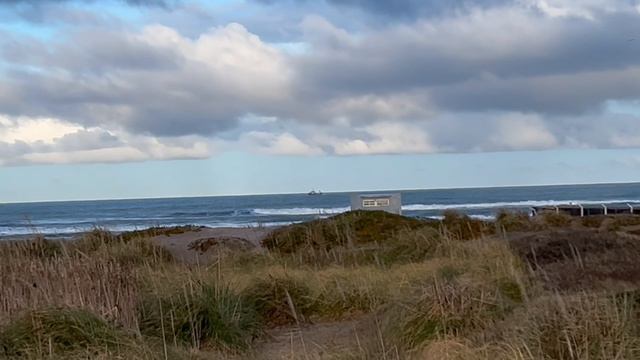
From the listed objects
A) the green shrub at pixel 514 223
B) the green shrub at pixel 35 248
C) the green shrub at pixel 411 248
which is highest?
the green shrub at pixel 35 248

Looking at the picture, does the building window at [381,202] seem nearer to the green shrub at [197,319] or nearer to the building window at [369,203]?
the building window at [369,203]

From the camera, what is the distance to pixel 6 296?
833cm

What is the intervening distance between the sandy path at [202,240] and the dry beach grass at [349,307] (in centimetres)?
329

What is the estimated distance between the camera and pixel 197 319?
8.46m

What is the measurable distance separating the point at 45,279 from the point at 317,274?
14.7ft

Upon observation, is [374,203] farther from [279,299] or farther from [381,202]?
[279,299]

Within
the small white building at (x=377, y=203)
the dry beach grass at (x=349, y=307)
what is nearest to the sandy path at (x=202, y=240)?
the dry beach grass at (x=349, y=307)

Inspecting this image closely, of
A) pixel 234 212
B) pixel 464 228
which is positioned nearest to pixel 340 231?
pixel 464 228

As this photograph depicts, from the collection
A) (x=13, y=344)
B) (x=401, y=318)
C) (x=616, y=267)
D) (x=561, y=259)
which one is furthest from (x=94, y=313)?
(x=561, y=259)

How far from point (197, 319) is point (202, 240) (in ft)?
41.8

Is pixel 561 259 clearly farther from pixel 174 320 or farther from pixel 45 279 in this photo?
pixel 45 279

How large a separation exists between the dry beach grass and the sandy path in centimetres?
329

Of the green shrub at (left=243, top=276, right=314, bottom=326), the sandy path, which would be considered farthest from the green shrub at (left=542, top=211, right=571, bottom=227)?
the green shrub at (left=243, top=276, right=314, bottom=326)

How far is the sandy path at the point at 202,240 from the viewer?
57.6ft
